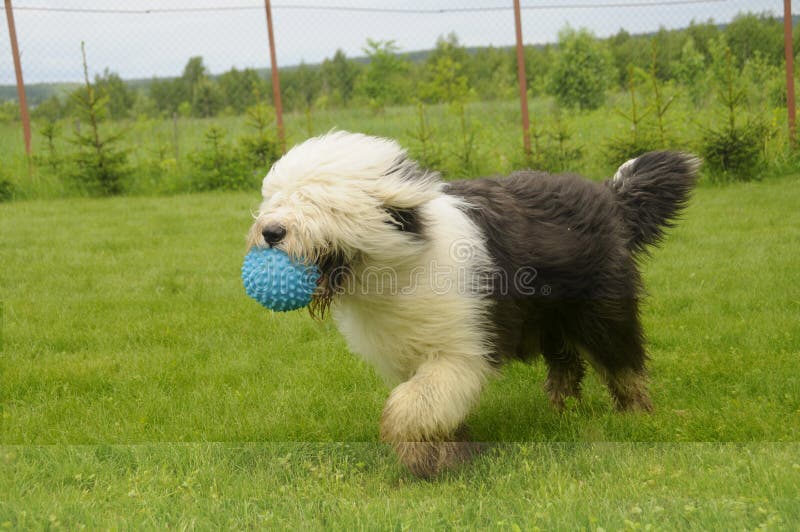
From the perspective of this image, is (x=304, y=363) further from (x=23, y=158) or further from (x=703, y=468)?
(x=23, y=158)

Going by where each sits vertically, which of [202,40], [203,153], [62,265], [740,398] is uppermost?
[202,40]

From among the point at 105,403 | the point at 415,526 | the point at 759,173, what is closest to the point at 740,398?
the point at 415,526

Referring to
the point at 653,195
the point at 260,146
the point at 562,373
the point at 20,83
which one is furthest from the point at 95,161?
the point at 653,195

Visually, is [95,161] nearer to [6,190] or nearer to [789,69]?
[6,190]

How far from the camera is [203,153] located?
43.3 ft

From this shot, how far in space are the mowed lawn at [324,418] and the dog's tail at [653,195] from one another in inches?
39.7

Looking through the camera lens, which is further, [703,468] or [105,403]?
[105,403]

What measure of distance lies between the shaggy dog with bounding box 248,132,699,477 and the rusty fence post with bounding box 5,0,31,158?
11004 mm

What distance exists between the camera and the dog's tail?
4562mm

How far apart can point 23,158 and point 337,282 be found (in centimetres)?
1147

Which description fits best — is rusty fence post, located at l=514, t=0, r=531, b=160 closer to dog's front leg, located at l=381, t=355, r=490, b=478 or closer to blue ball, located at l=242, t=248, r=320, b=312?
dog's front leg, located at l=381, t=355, r=490, b=478

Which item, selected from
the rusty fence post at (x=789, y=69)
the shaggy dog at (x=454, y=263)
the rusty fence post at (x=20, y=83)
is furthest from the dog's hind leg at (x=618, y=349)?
the rusty fence post at (x=20, y=83)

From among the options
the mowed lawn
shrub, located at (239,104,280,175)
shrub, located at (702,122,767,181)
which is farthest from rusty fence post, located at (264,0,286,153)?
shrub, located at (702,122,767,181)

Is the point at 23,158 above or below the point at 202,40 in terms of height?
below
